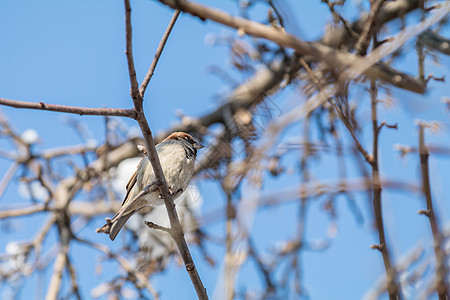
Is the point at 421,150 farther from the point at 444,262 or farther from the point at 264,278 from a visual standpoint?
the point at 264,278

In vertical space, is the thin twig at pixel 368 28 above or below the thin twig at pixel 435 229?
above

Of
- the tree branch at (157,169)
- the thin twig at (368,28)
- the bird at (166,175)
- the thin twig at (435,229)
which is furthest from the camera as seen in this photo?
the bird at (166,175)

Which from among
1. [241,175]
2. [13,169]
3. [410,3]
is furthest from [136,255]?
[410,3]

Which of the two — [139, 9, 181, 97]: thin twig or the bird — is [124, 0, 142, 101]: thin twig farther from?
the bird

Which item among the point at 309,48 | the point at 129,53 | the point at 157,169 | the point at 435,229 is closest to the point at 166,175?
the point at 157,169

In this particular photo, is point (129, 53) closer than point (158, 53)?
Yes

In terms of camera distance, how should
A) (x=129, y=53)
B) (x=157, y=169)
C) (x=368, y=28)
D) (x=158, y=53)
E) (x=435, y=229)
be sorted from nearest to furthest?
1. (x=435, y=229)
2. (x=129, y=53)
3. (x=158, y=53)
4. (x=157, y=169)
5. (x=368, y=28)

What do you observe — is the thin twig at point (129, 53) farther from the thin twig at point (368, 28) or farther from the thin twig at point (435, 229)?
the thin twig at point (368, 28)

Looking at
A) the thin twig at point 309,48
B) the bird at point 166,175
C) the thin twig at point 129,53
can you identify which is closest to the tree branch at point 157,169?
the thin twig at point 129,53

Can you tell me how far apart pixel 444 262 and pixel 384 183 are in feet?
0.83

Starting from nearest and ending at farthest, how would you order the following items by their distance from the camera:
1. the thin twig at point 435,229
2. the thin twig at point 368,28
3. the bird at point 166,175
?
the thin twig at point 435,229 → the thin twig at point 368,28 → the bird at point 166,175

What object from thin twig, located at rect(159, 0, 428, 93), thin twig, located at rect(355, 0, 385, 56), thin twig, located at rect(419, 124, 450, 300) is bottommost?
thin twig, located at rect(419, 124, 450, 300)

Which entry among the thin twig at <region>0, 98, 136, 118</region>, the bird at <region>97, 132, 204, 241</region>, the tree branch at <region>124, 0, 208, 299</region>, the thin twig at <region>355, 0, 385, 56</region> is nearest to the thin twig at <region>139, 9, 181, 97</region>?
the tree branch at <region>124, 0, 208, 299</region>

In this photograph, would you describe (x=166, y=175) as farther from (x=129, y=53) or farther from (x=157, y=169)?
(x=129, y=53)
